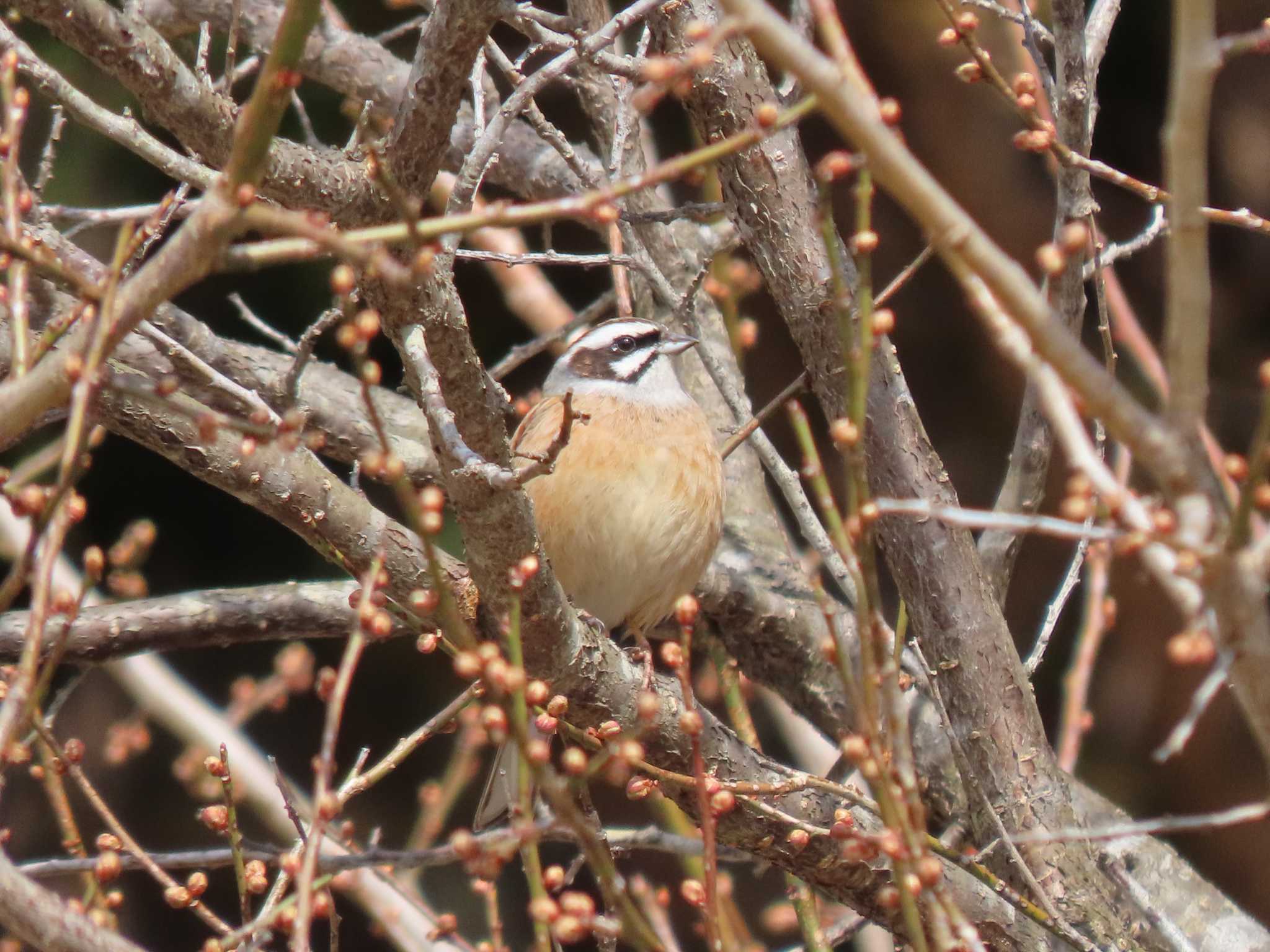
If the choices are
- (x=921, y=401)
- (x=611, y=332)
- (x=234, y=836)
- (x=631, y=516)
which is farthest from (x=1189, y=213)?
(x=921, y=401)

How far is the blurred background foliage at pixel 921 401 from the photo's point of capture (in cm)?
583

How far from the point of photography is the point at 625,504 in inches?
166

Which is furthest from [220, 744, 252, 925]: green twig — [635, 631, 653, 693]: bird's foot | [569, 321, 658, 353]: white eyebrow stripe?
[569, 321, 658, 353]: white eyebrow stripe

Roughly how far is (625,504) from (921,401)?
3.25 m

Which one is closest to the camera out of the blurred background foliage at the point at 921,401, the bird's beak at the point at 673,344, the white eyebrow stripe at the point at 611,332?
the bird's beak at the point at 673,344

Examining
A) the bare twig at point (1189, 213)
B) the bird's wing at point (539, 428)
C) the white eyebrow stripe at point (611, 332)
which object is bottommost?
the bird's wing at point (539, 428)

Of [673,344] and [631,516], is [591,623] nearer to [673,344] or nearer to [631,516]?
[631,516]

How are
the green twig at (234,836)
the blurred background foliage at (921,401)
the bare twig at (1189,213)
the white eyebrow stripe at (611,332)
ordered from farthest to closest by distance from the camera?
1. the blurred background foliage at (921,401)
2. the white eyebrow stripe at (611,332)
3. the green twig at (234,836)
4. the bare twig at (1189,213)

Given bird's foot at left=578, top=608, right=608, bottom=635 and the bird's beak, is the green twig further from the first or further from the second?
the bird's beak

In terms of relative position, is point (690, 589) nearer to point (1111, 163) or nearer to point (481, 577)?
point (481, 577)

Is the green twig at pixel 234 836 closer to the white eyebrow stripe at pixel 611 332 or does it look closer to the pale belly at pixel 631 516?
the pale belly at pixel 631 516

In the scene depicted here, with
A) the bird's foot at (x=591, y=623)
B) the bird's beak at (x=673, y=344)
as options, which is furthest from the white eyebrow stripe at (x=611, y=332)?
the bird's foot at (x=591, y=623)

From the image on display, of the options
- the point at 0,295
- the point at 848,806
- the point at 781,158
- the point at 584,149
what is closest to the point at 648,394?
the point at 584,149

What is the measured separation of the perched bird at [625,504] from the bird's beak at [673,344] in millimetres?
174
